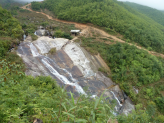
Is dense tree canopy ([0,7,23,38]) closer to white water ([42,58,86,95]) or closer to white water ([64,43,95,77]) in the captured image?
white water ([42,58,86,95])

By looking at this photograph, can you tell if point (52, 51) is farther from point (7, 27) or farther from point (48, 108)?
point (48, 108)

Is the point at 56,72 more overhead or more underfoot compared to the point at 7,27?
more underfoot

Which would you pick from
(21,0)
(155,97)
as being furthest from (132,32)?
(21,0)

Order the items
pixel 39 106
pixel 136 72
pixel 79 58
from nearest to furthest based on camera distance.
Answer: pixel 39 106 < pixel 79 58 < pixel 136 72

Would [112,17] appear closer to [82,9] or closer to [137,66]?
[82,9]

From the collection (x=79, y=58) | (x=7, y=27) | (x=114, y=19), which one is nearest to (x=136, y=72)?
(x=79, y=58)

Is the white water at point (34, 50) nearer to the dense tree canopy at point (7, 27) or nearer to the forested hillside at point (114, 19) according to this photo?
the dense tree canopy at point (7, 27)

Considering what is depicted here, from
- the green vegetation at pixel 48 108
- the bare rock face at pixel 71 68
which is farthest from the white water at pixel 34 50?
the green vegetation at pixel 48 108
